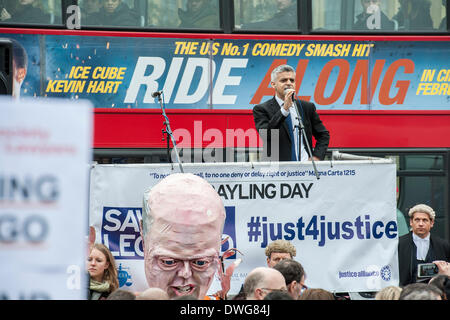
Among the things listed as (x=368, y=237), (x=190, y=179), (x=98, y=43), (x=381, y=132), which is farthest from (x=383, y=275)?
(x=98, y=43)

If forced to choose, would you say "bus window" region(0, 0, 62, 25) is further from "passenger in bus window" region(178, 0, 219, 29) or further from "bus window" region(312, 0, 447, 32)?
"bus window" region(312, 0, 447, 32)

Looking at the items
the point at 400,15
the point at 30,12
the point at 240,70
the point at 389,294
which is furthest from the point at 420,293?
the point at 30,12

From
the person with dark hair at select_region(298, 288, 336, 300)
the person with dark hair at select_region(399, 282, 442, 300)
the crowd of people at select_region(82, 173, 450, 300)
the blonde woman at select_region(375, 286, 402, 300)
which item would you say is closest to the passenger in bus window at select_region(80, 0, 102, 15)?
the crowd of people at select_region(82, 173, 450, 300)

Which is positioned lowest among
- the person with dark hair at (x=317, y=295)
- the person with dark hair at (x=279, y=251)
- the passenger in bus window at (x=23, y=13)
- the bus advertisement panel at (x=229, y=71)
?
the person with dark hair at (x=317, y=295)

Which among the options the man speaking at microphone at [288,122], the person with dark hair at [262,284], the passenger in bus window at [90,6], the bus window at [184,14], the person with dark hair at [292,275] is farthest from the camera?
the bus window at [184,14]

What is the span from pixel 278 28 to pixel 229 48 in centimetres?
60

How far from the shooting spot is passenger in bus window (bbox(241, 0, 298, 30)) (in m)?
9.88

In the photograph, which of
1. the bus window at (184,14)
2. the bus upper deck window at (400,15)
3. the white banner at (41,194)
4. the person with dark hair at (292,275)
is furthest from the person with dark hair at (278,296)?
the bus upper deck window at (400,15)

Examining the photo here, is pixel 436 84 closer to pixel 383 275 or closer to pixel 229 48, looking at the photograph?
pixel 229 48

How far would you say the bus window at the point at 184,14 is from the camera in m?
9.74

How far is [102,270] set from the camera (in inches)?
245

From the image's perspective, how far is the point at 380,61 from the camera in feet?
32.8

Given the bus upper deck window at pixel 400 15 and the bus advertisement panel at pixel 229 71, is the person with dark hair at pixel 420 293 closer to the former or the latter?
the bus advertisement panel at pixel 229 71

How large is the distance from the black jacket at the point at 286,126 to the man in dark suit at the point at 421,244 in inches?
38.7
